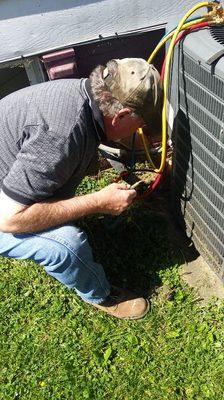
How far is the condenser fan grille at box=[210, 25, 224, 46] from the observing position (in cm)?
203

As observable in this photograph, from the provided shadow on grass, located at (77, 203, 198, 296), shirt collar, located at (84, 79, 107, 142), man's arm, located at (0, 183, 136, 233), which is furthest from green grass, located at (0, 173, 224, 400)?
shirt collar, located at (84, 79, 107, 142)

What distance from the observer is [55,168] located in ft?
6.55

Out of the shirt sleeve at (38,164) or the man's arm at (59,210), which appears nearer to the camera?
the shirt sleeve at (38,164)

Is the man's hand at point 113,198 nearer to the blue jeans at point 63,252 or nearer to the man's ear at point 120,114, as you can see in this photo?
the blue jeans at point 63,252

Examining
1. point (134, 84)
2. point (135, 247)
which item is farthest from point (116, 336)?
point (134, 84)

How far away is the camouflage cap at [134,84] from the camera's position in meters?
1.94

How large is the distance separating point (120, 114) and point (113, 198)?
20.2 inches

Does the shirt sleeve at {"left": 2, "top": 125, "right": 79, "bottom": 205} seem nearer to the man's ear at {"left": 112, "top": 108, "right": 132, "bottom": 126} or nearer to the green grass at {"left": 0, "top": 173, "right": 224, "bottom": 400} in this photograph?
the man's ear at {"left": 112, "top": 108, "right": 132, "bottom": 126}

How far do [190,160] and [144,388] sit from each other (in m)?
1.26

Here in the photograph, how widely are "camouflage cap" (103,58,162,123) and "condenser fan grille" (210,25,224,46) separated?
330 mm

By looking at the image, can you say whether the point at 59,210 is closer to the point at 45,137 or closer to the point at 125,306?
the point at 45,137

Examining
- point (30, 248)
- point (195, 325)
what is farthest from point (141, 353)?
point (30, 248)

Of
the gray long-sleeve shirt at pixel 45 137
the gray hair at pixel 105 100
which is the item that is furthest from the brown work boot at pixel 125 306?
the gray hair at pixel 105 100

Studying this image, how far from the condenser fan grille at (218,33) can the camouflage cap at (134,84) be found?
33 centimetres
